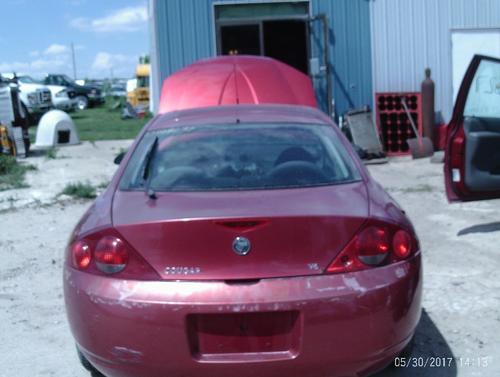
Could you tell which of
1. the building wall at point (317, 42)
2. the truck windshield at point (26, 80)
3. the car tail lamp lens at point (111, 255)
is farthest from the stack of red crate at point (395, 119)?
the truck windshield at point (26, 80)

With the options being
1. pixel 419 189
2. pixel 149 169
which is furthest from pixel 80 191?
pixel 149 169

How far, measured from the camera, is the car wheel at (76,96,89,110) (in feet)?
110

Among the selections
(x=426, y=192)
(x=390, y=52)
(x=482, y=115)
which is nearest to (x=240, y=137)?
(x=482, y=115)

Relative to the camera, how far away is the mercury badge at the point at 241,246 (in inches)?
121

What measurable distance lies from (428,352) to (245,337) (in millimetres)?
1608

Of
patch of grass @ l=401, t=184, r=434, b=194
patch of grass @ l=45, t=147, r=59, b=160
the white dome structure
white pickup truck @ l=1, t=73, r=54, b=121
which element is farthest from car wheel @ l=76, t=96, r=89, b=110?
patch of grass @ l=401, t=184, r=434, b=194

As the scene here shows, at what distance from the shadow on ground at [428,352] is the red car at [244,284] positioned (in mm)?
691

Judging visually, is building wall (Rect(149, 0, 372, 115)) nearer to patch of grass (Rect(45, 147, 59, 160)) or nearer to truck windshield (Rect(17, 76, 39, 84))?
patch of grass (Rect(45, 147, 59, 160))

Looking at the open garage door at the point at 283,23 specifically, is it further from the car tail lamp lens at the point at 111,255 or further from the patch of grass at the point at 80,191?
the car tail lamp lens at the point at 111,255

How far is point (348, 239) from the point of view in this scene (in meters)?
3.14

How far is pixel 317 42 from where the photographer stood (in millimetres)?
13109

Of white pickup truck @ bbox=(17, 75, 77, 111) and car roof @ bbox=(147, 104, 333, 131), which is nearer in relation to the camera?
car roof @ bbox=(147, 104, 333, 131)

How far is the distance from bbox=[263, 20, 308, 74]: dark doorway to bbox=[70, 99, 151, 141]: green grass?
518 centimetres

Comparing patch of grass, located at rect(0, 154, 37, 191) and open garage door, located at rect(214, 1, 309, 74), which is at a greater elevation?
open garage door, located at rect(214, 1, 309, 74)
